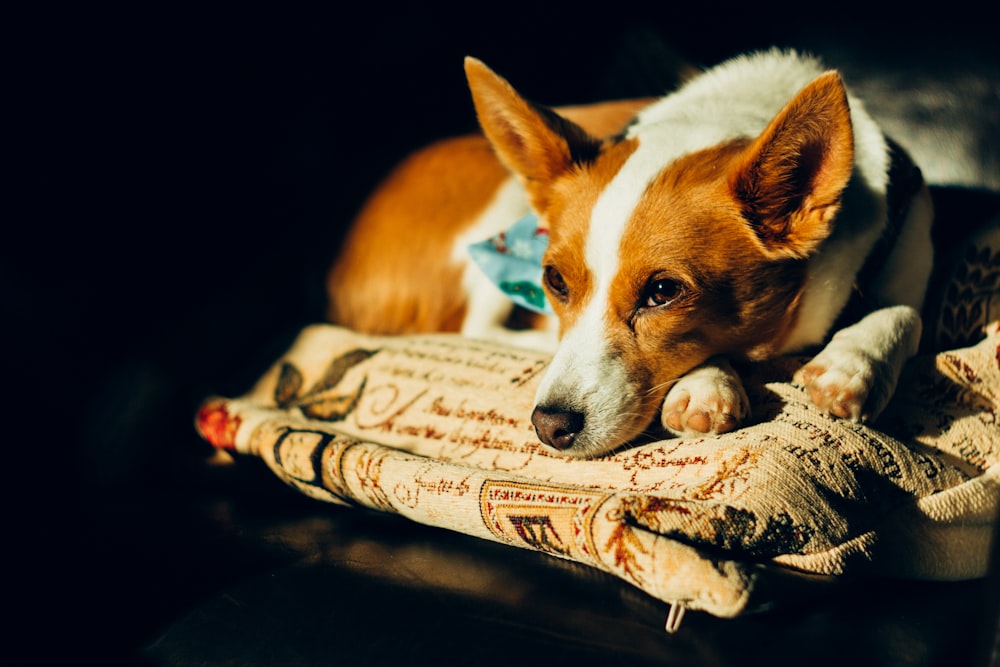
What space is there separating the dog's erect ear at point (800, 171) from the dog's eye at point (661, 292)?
0.14 metres

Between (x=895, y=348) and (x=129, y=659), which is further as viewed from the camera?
(x=895, y=348)

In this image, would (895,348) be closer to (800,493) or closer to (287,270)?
(800,493)

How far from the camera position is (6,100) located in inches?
52.7

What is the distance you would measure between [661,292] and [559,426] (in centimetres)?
25

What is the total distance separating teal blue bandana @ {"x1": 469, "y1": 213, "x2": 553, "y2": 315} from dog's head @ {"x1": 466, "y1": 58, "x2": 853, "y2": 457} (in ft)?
0.78

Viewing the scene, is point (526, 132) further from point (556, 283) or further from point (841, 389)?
point (841, 389)

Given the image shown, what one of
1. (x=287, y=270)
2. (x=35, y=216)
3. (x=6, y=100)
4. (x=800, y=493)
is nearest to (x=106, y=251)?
(x=35, y=216)

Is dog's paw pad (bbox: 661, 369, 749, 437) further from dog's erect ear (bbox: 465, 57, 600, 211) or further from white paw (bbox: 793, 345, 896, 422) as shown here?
dog's erect ear (bbox: 465, 57, 600, 211)

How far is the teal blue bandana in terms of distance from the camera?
1474 millimetres

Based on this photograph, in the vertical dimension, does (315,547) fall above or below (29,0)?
below

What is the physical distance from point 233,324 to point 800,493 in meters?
1.19

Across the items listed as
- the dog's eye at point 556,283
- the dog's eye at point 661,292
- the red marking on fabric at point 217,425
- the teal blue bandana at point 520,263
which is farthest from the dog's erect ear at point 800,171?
the red marking on fabric at point 217,425

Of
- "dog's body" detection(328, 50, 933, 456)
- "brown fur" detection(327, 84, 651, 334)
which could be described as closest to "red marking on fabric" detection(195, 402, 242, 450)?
"brown fur" detection(327, 84, 651, 334)

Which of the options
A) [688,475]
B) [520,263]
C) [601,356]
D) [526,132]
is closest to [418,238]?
[520,263]
